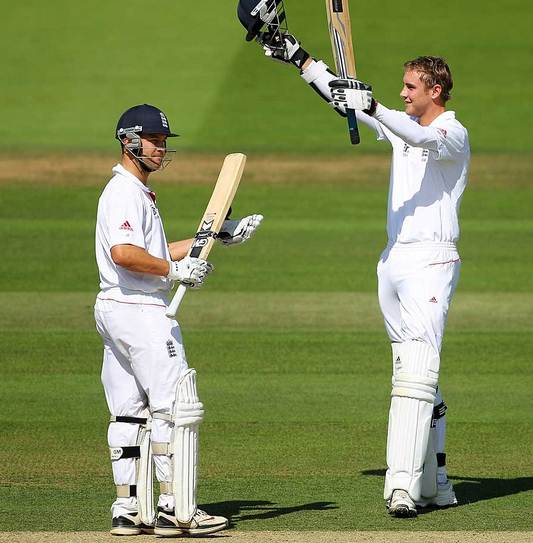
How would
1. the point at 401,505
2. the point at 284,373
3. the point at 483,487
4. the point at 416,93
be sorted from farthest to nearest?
1. the point at 284,373
2. the point at 483,487
3. the point at 416,93
4. the point at 401,505

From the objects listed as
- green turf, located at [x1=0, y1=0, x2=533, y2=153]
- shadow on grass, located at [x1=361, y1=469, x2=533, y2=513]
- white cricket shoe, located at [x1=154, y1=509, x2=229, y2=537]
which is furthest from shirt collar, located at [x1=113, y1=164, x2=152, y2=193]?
green turf, located at [x1=0, y1=0, x2=533, y2=153]

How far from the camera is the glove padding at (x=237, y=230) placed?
6.80 metres

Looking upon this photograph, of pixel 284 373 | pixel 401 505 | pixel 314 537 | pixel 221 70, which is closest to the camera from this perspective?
pixel 314 537

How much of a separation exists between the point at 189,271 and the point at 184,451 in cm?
81

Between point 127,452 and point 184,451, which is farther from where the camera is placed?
point 127,452

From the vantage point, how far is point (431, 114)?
718 centimetres

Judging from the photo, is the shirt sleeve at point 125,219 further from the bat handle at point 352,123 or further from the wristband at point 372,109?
the bat handle at point 352,123

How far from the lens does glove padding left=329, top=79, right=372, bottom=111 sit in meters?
6.71

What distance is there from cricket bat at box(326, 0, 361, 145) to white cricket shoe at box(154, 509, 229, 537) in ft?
6.84

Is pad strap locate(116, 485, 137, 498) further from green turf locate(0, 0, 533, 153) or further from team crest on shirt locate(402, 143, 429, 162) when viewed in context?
green turf locate(0, 0, 533, 153)

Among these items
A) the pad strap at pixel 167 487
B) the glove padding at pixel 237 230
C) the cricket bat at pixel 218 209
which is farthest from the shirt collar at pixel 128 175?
the pad strap at pixel 167 487

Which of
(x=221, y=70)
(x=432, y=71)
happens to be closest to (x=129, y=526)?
(x=432, y=71)

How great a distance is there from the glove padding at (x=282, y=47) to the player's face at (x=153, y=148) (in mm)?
840

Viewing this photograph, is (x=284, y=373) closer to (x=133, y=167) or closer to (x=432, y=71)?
(x=432, y=71)
